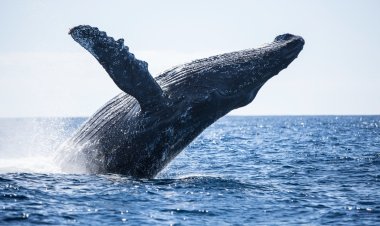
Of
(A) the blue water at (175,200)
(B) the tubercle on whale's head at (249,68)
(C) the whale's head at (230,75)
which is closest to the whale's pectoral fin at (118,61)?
(C) the whale's head at (230,75)

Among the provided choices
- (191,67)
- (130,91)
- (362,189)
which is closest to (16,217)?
(130,91)

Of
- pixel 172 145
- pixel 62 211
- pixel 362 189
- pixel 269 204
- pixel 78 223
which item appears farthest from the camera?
pixel 362 189

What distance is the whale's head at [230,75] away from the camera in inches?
378

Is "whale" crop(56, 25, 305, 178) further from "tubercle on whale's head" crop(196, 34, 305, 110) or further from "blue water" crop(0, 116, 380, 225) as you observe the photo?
"blue water" crop(0, 116, 380, 225)

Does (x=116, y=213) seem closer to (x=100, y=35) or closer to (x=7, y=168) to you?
(x=100, y=35)

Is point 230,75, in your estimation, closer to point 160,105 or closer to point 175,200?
point 160,105

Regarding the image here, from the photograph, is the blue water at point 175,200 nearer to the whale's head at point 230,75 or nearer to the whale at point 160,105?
the whale at point 160,105

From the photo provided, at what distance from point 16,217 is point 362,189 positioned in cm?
694

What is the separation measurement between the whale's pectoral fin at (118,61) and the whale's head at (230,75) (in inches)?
31.8

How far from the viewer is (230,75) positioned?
9.88 meters

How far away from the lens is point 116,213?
7.34 m

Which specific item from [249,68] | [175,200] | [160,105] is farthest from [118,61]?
[249,68]

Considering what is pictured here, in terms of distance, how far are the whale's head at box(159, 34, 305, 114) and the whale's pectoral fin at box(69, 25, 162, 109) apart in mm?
808

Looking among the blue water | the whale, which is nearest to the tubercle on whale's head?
the whale
